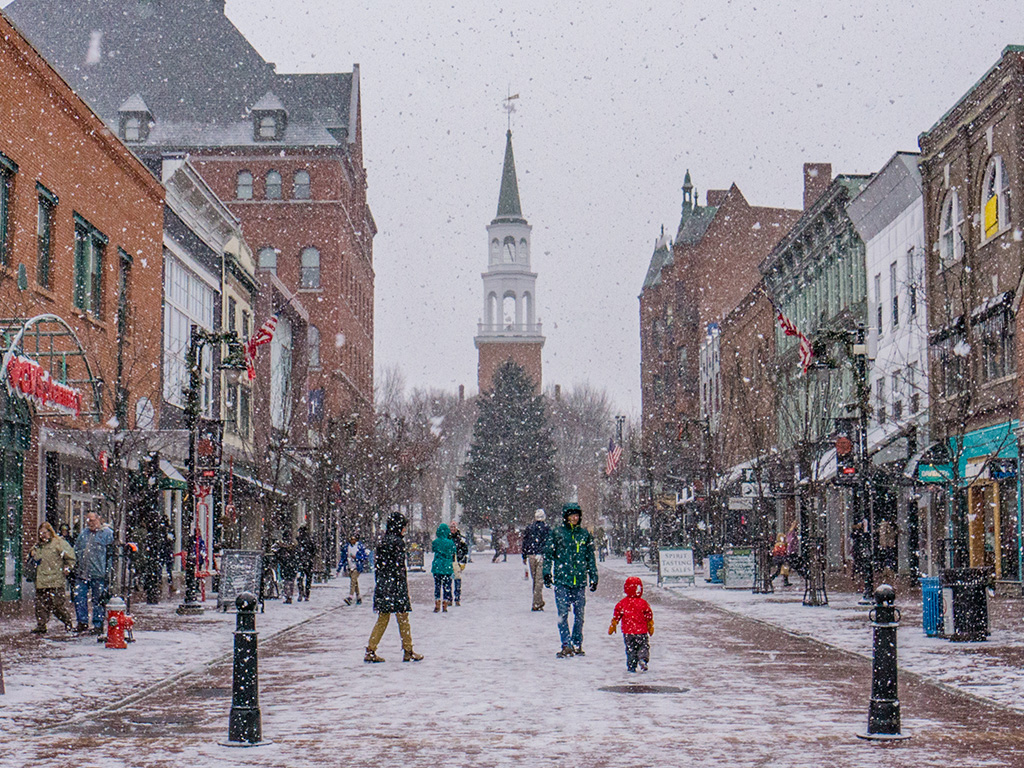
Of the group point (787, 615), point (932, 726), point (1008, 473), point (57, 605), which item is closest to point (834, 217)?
point (1008, 473)

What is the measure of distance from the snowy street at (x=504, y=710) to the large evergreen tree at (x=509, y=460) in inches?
3137

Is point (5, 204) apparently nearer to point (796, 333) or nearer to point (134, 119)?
point (796, 333)

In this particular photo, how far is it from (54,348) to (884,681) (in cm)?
2106

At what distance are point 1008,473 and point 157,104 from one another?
52726 millimetres

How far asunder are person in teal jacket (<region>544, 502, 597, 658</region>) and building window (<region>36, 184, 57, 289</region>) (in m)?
14.6

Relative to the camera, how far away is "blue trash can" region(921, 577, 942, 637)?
59.0 feet

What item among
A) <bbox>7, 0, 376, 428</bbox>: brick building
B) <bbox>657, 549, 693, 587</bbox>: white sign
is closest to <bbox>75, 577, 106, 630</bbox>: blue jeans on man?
<bbox>657, 549, 693, 587</bbox>: white sign

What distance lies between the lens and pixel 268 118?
236ft

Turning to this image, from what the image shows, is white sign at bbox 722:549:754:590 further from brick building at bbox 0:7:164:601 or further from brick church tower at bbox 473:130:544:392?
brick church tower at bbox 473:130:544:392

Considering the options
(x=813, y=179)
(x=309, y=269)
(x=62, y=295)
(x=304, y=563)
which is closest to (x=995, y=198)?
(x=304, y=563)

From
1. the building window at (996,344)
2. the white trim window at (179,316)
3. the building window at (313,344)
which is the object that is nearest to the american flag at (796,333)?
the building window at (996,344)

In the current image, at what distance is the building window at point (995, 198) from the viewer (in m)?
30.3

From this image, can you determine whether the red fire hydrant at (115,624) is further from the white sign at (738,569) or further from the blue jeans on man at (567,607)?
the white sign at (738,569)

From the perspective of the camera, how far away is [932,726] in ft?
34.4
